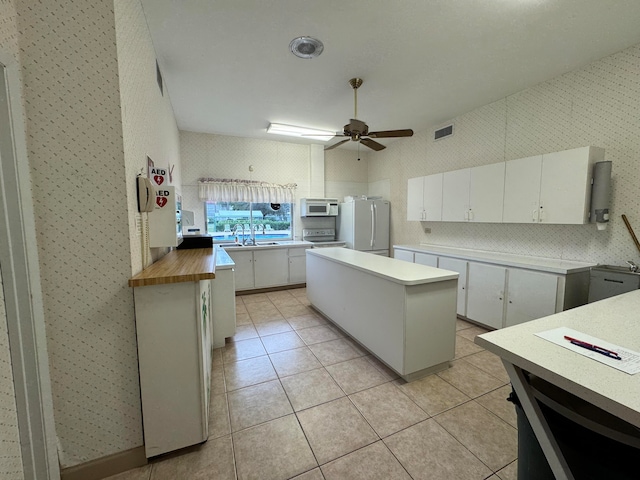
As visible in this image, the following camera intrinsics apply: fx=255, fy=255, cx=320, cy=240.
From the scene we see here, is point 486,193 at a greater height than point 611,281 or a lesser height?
greater

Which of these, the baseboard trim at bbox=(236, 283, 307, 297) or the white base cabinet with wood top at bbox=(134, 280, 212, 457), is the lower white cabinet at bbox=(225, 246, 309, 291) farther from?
the white base cabinet with wood top at bbox=(134, 280, 212, 457)

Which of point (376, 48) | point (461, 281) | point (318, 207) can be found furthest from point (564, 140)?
point (318, 207)

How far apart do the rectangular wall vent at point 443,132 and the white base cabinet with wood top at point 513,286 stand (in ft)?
6.59

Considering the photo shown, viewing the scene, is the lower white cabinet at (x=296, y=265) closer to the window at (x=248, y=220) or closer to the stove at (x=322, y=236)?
the stove at (x=322, y=236)

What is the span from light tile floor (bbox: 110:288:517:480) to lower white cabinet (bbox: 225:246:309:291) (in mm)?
1972

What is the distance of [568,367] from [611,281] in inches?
90.9

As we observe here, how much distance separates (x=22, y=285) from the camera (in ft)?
3.65

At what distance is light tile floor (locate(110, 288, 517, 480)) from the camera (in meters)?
1.44

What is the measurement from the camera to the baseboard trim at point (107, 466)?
1.35m

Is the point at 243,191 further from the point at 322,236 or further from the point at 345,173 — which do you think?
the point at 345,173

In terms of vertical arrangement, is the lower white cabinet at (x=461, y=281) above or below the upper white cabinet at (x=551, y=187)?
below

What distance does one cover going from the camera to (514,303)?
2848 millimetres

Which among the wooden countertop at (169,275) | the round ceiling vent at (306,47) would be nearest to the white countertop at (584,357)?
the wooden countertop at (169,275)

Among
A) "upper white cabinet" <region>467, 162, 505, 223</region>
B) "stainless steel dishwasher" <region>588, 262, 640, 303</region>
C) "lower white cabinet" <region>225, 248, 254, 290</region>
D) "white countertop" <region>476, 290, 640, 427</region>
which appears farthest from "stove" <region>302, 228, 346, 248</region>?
"white countertop" <region>476, 290, 640, 427</region>
